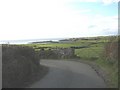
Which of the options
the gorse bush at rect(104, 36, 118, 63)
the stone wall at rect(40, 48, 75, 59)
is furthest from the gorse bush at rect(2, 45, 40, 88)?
the stone wall at rect(40, 48, 75, 59)

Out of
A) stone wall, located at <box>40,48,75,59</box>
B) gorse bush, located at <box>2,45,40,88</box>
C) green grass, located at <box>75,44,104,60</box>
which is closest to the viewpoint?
gorse bush, located at <box>2,45,40,88</box>

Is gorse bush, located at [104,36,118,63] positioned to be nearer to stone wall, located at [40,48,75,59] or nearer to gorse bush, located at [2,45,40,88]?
gorse bush, located at [2,45,40,88]

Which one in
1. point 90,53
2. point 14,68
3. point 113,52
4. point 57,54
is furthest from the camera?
point 90,53

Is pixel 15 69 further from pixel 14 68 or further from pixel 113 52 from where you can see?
pixel 113 52

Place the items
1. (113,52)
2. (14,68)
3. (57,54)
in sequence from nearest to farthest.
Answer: (14,68)
(113,52)
(57,54)

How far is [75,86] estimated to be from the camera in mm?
20781

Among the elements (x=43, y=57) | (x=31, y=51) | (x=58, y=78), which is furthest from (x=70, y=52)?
(x=58, y=78)

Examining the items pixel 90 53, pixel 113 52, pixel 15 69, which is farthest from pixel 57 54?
pixel 15 69

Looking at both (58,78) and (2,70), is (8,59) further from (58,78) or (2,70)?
(58,78)

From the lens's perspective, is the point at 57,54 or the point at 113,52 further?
the point at 57,54

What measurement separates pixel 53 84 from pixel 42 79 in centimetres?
243

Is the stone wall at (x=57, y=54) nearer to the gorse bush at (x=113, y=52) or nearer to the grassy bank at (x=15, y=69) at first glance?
the gorse bush at (x=113, y=52)

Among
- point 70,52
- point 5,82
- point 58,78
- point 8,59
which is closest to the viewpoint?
point 5,82

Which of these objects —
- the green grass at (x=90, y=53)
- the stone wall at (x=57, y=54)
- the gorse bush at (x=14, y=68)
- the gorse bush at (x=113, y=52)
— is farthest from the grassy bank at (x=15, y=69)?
the stone wall at (x=57, y=54)
